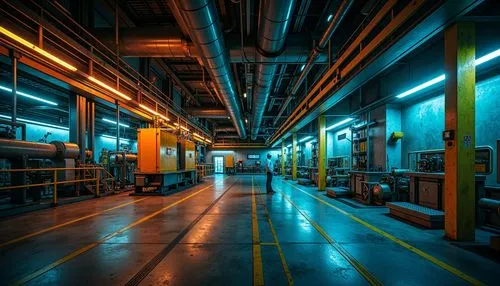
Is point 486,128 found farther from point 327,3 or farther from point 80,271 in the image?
point 80,271

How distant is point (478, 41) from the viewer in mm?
6082

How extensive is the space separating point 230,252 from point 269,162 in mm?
8424

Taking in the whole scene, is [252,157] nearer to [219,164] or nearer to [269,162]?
[219,164]

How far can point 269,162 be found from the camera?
40.7 feet

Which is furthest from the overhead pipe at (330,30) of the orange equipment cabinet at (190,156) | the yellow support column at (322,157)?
the orange equipment cabinet at (190,156)

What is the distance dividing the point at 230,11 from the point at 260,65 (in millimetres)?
2045

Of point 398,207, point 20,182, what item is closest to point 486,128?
point 398,207

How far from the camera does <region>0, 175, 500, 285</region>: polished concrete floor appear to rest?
10.7 feet

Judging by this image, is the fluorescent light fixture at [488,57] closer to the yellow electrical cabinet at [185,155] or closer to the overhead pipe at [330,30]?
the overhead pipe at [330,30]

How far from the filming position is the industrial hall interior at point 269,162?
3.71 meters

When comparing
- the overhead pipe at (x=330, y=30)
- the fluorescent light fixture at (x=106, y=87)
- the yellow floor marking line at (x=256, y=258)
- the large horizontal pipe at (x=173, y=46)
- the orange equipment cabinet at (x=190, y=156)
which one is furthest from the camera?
the orange equipment cabinet at (x=190, y=156)

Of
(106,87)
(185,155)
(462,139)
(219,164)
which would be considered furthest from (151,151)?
(219,164)

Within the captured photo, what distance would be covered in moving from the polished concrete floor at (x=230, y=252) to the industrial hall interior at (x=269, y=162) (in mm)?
35

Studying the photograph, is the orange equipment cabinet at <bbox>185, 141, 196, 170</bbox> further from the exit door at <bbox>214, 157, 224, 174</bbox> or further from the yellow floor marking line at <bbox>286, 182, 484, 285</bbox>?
the exit door at <bbox>214, 157, 224, 174</bbox>
